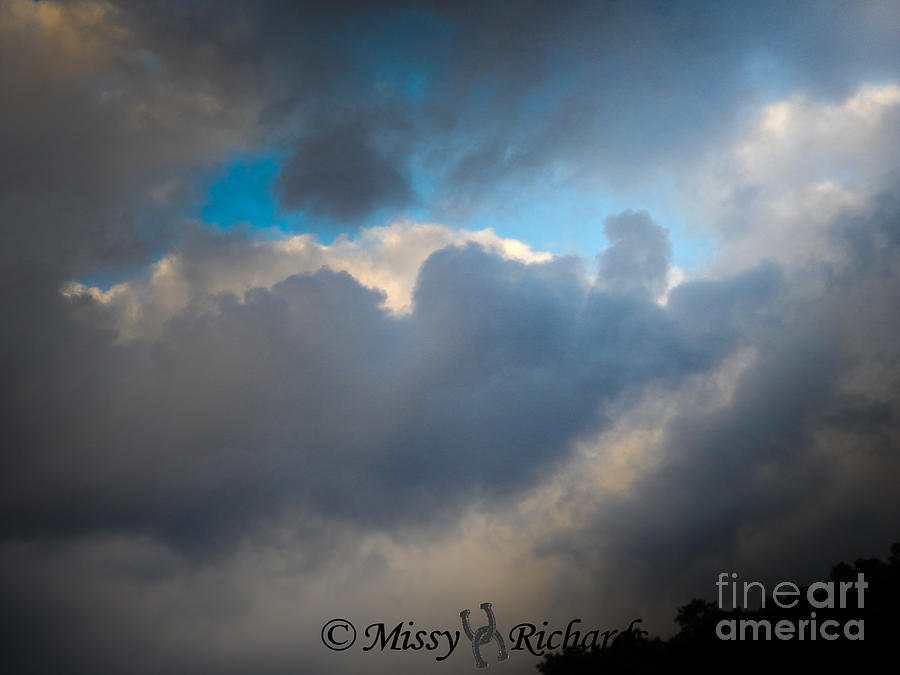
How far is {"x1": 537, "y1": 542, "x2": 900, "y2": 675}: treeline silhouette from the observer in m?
37.3

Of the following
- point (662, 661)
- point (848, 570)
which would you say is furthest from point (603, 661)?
point (848, 570)

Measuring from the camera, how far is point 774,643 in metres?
40.6

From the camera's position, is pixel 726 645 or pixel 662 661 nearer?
pixel 726 645

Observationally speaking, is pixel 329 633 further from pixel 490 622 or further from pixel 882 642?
pixel 882 642

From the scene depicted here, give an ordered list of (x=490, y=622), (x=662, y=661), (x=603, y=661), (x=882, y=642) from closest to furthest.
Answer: (x=882, y=642) → (x=490, y=622) → (x=662, y=661) → (x=603, y=661)

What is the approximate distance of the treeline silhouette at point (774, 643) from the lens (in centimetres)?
3734

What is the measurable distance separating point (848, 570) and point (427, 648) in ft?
109

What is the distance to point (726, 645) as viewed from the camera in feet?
141

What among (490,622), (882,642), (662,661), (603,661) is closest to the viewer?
(882,642)

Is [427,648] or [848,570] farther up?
[848,570]

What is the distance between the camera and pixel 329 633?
43812 mm

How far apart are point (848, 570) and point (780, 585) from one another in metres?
5.51

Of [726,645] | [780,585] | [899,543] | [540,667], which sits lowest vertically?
[540,667]

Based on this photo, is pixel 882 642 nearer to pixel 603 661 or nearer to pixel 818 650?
pixel 818 650
